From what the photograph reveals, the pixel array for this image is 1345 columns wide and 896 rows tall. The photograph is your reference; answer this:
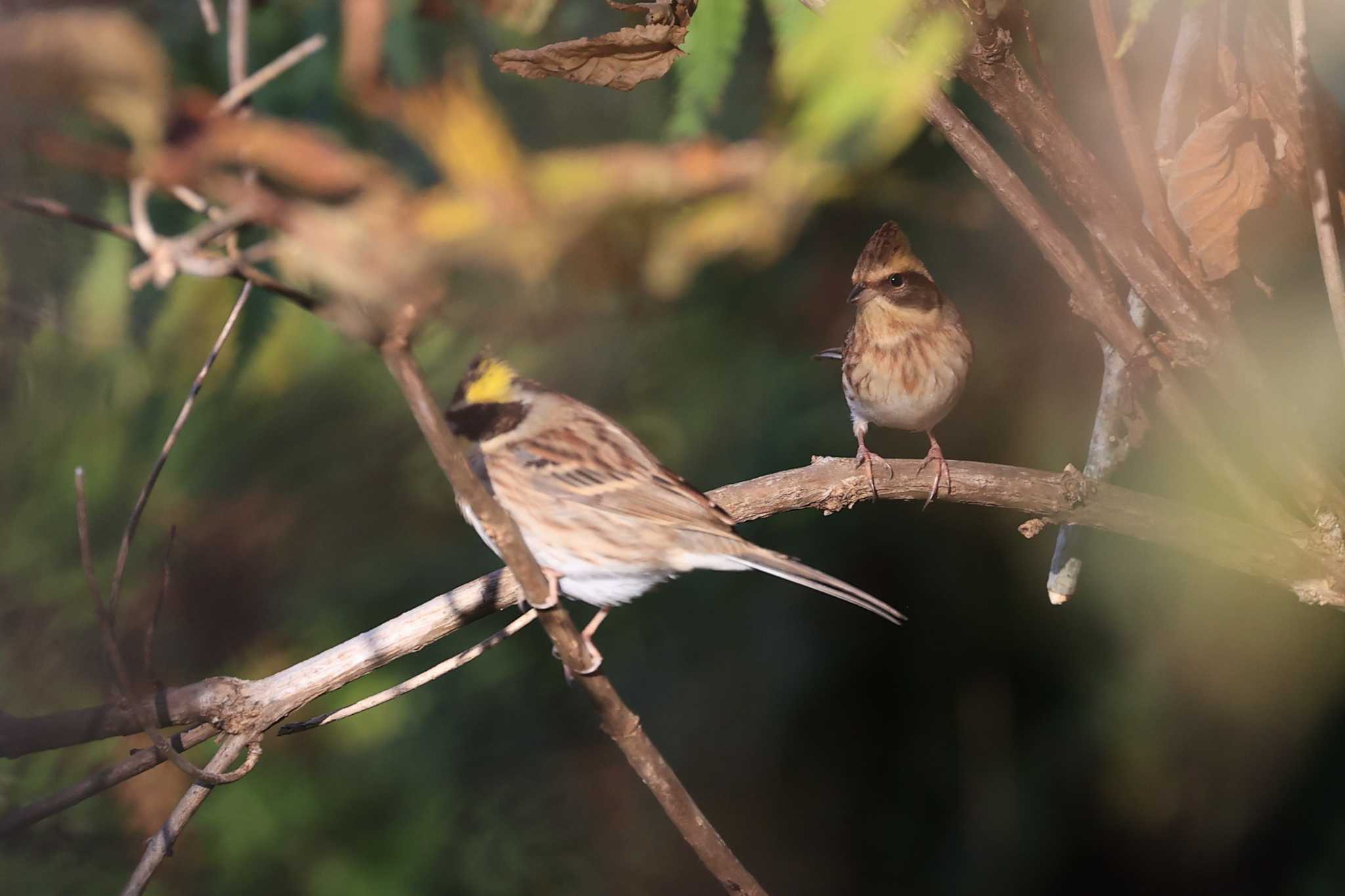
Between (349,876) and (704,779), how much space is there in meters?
0.71

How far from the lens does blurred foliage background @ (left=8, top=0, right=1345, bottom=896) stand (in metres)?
1.75

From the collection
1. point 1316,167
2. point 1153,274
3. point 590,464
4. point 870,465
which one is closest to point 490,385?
point 590,464

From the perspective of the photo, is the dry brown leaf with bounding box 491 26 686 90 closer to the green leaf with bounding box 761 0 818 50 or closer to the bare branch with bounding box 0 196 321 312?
the green leaf with bounding box 761 0 818 50

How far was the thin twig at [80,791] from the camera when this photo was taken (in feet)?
3.16

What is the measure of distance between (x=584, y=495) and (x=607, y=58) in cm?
49

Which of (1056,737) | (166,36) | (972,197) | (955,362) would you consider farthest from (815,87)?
(1056,737)

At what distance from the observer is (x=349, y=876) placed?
2.13 metres

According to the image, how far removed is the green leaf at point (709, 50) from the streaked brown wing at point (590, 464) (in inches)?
14.2

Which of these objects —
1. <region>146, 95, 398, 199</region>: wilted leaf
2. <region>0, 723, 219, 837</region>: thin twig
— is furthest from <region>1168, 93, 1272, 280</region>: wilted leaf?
<region>0, 723, 219, 837</region>: thin twig

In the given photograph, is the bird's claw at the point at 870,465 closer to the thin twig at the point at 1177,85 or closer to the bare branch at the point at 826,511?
the bare branch at the point at 826,511

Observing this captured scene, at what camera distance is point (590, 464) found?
1.29 meters

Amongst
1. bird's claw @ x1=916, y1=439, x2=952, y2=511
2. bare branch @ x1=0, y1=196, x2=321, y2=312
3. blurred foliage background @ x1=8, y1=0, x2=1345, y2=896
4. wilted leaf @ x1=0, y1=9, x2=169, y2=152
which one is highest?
bare branch @ x1=0, y1=196, x2=321, y2=312

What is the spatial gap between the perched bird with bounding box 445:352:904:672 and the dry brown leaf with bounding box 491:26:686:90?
0.33 metres

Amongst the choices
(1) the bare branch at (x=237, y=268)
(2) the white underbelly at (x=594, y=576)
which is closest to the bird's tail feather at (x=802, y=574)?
(2) the white underbelly at (x=594, y=576)
